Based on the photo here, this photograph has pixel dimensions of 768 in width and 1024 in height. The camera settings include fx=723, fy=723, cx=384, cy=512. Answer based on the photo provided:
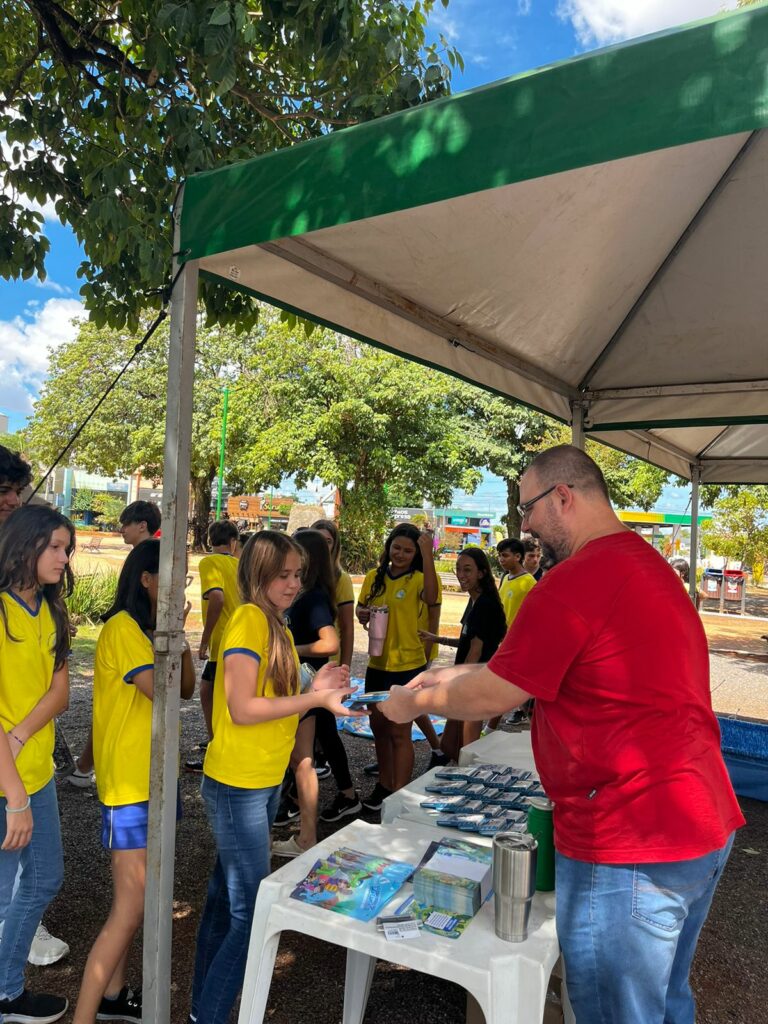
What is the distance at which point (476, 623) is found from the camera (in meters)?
5.14

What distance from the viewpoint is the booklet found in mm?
1904

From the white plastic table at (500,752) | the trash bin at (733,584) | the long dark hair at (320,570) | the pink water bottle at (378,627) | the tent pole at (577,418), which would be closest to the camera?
the white plastic table at (500,752)

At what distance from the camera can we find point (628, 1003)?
1623mm

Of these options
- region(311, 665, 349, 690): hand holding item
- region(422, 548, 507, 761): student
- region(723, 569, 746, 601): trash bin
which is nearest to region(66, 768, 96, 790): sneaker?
region(422, 548, 507, 761): student

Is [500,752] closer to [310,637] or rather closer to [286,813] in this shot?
[310,637]

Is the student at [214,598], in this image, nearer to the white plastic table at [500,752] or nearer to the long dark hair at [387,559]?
the long dark hair at [387,559]

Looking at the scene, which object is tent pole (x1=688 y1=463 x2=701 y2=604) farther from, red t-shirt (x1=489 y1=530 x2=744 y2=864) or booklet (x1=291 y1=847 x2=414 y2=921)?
red t-shirt (x1=489 y1=530 x2=744 y2=864)

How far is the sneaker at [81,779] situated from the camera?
486 cm

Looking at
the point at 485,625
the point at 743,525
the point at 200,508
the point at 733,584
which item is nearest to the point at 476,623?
the point at 485,625

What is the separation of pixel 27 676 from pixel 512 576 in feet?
16.2

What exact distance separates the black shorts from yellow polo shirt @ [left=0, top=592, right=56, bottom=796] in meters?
2.67

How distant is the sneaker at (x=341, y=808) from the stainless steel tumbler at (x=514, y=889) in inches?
111

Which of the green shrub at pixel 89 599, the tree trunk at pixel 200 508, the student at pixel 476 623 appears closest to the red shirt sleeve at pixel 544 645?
the student at pixel 476 623

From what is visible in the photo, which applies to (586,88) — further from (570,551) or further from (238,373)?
(238,373)
